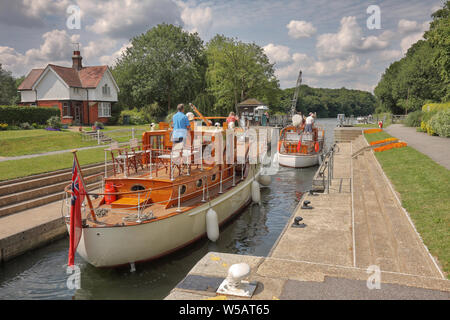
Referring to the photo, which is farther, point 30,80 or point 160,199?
point 30,80

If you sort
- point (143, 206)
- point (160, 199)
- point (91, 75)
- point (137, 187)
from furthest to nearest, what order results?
1. point (91, 75)
2. point (137, 187)
3. point (160, 199)
4. point (143, 206)

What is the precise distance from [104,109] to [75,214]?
37.0 m

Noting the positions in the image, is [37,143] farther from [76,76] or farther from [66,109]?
[76,76]

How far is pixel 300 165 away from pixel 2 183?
18235 mm

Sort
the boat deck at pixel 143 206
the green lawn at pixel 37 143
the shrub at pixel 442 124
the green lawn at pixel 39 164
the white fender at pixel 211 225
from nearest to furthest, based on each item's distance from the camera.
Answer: the boat deck at pixel 143 206 < the white fender at pixel 211 225 < the green lawn at pixel 39 164 < the green lawn at pixel 37 143 < the shrub at pixel 442 124

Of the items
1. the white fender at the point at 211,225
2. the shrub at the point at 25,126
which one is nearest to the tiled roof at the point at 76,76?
the shrub at the point at 25,126

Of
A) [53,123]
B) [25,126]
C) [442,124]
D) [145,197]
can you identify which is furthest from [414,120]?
[25,126]

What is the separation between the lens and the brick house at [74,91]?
37.8 m

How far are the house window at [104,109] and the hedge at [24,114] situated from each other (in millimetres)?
8690

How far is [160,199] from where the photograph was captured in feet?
33.8

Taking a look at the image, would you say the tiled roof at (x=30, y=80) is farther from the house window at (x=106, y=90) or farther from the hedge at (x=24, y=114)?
the hedge at (x=24, y=114)

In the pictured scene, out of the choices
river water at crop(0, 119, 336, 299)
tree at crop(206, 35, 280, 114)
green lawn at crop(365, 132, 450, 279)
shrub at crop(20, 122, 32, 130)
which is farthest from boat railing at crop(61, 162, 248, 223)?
tree at crop(206, 35, 280, 114)

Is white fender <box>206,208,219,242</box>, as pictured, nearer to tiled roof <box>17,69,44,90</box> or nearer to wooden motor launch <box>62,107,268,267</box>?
wooden motor launch <box>62,107,268,267</box>
